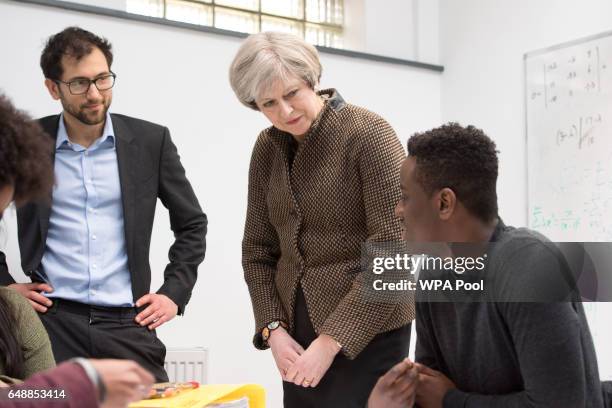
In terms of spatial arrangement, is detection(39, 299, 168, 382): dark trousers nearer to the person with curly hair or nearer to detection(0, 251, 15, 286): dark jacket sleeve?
detection(0, 251, 15, 286): dark jacket sleeve

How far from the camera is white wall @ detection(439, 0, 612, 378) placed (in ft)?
11.7

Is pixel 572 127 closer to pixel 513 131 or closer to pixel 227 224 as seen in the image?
pixel 513 131

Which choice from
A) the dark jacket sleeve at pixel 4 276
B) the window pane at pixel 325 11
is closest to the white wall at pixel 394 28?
the window pane at pixel 325 11

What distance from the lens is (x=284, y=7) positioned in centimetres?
414

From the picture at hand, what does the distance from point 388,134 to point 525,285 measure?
2.05ft

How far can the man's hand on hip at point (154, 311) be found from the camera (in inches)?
81.7

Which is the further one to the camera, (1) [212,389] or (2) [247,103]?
(2) [247,103]

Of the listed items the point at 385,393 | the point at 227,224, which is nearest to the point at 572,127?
the point at 227,224

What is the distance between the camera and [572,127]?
11.8 feet

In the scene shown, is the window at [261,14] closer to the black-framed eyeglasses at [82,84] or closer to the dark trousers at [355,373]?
the black-framed eyeglasses at [82,84]

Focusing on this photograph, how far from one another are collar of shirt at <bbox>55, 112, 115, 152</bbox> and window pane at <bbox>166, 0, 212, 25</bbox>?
1.64 metres

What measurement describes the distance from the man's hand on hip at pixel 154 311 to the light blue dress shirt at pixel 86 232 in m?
0.04

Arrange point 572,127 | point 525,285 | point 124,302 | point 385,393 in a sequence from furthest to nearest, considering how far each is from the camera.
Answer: point 572,127, point 124,302, point 385,393, point 525,285

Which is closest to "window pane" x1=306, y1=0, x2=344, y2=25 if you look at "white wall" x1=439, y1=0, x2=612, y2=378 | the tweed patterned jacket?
"white wall" x1=439, y1=0, x2=612, y2=378
